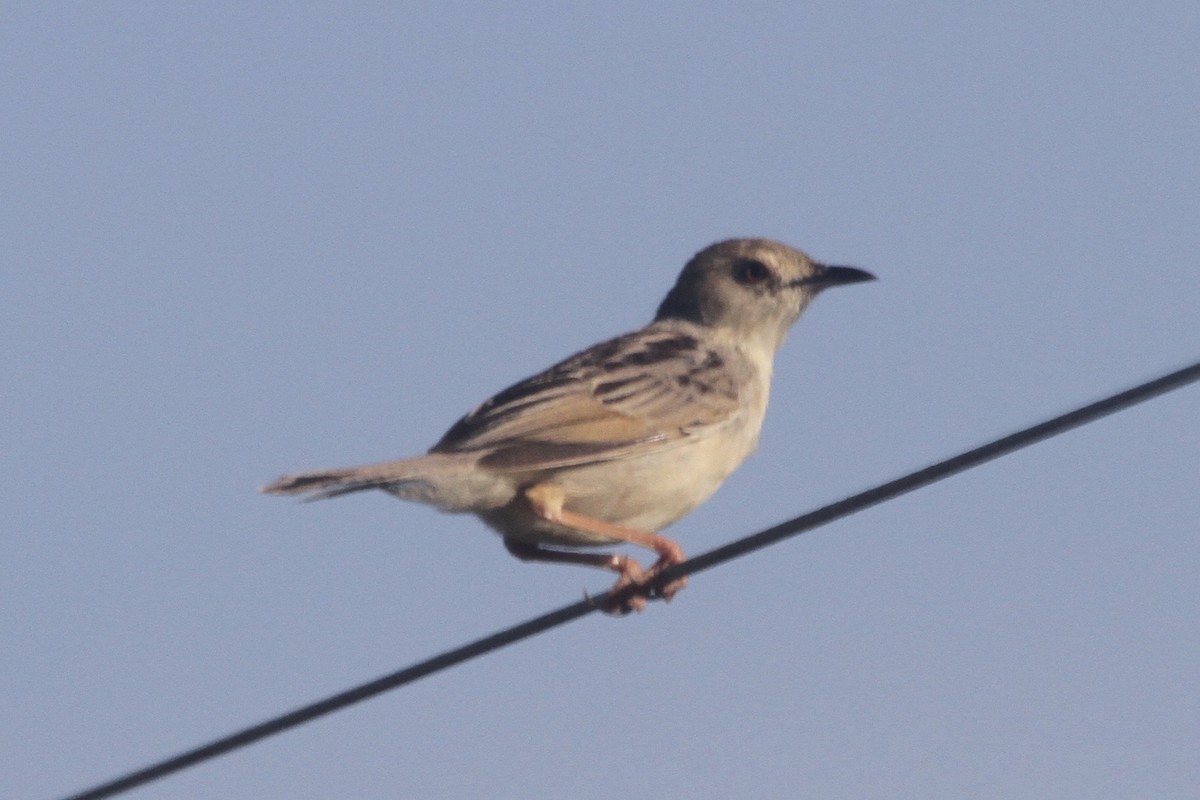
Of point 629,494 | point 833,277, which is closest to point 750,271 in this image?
point 833,277

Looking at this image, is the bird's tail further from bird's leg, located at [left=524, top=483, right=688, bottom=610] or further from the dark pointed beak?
the dark pointed beak

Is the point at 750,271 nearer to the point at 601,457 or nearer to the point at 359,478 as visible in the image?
the point at 601,457

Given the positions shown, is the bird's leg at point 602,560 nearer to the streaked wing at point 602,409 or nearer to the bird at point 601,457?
the bird at point 601,457

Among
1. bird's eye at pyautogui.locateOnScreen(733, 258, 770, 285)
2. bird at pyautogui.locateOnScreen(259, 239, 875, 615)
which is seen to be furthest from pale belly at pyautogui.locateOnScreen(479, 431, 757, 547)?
bird's eye at pyautogui.locateOnScreen(733, 258, 770, 285)

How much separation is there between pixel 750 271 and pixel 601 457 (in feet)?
10.5

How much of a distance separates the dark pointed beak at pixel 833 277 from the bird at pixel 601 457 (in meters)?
0.84

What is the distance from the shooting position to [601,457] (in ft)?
35.2

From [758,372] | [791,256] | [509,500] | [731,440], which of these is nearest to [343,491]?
[509,500]

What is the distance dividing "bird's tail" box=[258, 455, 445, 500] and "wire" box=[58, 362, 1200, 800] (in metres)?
1.84

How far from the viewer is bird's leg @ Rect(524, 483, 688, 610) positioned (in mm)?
10516

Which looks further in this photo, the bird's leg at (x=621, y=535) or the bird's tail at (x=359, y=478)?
the bird's leg at (x=621, y=535)

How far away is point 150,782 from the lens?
726cm

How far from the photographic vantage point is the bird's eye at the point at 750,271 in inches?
527

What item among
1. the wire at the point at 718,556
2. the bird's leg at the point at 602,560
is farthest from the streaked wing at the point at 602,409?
the wire at the point at 718,556
